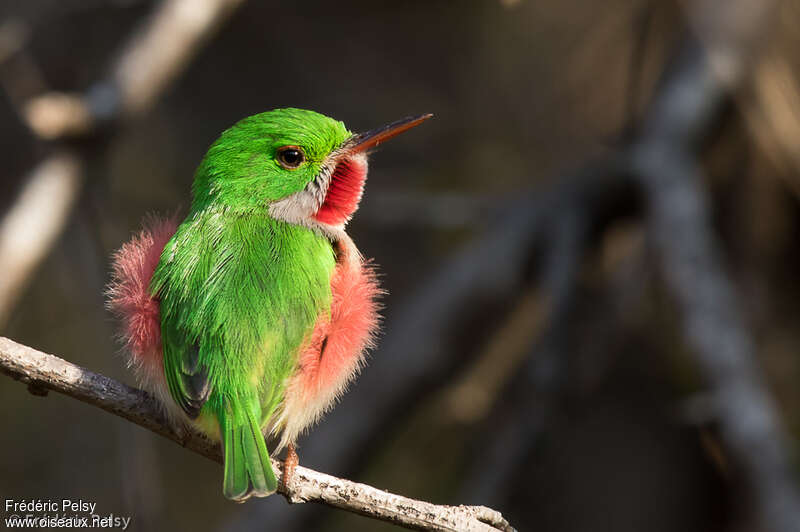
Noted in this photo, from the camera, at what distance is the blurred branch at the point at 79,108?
123 inches

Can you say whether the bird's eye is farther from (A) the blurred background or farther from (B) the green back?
(A) the blurred background

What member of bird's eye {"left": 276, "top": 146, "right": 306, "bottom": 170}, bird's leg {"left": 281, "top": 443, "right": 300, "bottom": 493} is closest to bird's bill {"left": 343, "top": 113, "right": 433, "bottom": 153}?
bird's eye {"left": 276, "top": 146, "right": 306, "bottom": 170}

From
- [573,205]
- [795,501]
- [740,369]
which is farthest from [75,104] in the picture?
[795,501]

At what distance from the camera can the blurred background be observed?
353 centimetres

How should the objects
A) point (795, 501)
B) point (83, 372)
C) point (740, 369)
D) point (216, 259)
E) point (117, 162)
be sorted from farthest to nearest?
point (117, 162) < point (740, 369) < point (795, 501) < point (216, 259) < point (83, 372)

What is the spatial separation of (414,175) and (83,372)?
3.32 meters

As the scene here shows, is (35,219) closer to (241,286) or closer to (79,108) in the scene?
(79,108)

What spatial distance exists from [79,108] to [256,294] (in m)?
1.38

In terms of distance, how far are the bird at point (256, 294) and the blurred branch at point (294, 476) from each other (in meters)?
0.05

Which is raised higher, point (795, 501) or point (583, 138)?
point (583, 138)

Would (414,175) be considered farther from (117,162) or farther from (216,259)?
(216,259)

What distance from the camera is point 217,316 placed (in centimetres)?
217

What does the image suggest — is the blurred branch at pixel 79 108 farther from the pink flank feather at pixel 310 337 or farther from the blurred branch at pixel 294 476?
the blurred branch at pixel 294 476

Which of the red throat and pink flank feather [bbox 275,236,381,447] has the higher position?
the red throat
